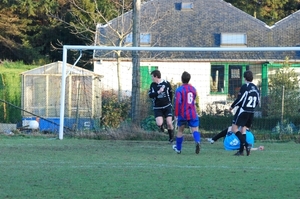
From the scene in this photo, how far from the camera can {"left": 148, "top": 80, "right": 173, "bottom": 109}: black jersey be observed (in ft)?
47.8

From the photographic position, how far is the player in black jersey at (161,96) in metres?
14.5

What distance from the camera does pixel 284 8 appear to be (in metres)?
50.9

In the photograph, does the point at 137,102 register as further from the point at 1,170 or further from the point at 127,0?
the point at 127,0

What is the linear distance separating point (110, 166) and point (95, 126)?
7.07 m

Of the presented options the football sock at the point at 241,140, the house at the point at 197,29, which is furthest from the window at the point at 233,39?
the football sock at the point at 241,140

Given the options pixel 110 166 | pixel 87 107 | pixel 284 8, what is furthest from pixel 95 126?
pixel 284 8

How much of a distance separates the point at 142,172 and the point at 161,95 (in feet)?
16.5

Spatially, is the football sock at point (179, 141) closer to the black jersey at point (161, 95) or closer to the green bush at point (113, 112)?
the black jersey at point (161, 95)

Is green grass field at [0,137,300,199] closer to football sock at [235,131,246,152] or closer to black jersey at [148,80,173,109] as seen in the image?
football sock at [235,131,246,152]

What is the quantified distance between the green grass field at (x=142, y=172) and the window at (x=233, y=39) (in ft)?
75.1

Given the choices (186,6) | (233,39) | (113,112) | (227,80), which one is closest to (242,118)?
(113,112)

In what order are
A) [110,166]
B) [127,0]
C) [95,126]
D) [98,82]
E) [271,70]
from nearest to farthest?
[110,166] < [95,126] < [98,82] < [271,70] < [127,0]

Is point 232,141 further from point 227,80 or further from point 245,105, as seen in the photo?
point 227,80

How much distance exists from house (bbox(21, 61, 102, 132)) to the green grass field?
11.8 ft
